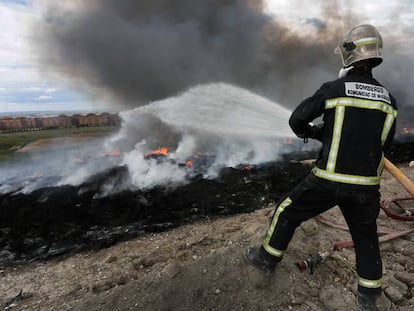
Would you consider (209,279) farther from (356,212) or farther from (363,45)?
(363,45)

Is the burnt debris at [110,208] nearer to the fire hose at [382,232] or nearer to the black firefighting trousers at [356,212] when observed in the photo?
the fire hose at [382,232]

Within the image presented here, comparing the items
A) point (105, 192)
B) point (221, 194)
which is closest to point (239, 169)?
point (221, 194)

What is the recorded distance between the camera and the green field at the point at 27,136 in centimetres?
1276

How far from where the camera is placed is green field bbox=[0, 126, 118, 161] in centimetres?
1276

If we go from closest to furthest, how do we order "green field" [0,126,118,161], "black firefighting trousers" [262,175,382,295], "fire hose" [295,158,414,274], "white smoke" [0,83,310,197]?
"black firefighting trousers" [262,175,382,295] < "fire hose" [295,158,414,274] < "white smoke" [0,83,310,197] < "green field" [0,126,118,161]

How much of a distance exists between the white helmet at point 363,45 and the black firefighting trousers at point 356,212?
116 cm

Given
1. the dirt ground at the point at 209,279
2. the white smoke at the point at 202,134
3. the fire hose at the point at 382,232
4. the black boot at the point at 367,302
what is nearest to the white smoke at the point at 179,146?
the white smoke at the point at 202,134

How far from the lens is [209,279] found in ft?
9.10

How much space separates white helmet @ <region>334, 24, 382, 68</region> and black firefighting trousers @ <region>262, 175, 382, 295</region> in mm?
1155

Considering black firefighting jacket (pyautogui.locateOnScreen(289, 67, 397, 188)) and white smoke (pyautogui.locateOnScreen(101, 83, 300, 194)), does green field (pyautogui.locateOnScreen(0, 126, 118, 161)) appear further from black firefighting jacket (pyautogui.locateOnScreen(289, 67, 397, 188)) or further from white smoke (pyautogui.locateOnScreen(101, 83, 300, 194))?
black firefighting jacket (pyautogui.locateOnScreen(289, 67, 397, 188))

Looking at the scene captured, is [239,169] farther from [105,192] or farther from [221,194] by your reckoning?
[105,192]

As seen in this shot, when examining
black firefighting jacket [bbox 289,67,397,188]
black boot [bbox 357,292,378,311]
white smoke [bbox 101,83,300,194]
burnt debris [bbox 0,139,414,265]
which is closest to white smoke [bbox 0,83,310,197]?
white smoke [bbox 101,83,300,194]

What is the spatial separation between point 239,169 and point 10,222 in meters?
6.66

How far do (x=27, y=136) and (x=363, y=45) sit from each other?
18.4 m
